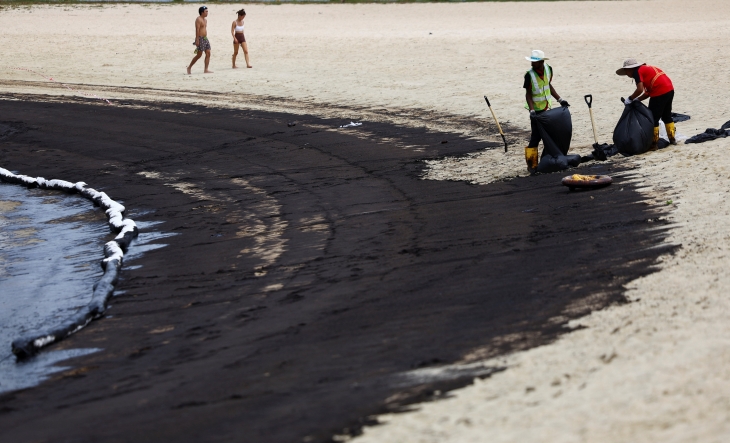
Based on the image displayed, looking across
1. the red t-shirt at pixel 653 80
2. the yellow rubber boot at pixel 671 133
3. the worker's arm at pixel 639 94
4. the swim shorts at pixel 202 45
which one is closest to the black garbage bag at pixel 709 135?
the yellow rubber boot at pixel 671 133

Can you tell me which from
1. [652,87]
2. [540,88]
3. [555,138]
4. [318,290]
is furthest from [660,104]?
[318,290]

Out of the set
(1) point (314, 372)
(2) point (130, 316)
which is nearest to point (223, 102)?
(2) point (130, 316)

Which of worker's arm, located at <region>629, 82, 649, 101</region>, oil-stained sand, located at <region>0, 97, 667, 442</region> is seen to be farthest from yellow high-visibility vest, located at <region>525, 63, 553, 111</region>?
worker's arm, located at <region>629, 82, 649, 101</region>

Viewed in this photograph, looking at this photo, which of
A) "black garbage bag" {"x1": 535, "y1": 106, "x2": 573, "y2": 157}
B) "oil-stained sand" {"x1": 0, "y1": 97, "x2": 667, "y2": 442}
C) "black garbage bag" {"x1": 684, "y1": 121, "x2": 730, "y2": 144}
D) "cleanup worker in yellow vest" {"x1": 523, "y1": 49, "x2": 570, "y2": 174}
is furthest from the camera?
"black garbage bag" {"x1": 684, "y1": 121, "x2": 730, "y2": 144}

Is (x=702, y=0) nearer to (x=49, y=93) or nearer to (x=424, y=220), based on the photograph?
(x=49, y=93)

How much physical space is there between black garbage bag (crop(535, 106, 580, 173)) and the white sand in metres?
0.65

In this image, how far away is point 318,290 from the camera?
8.08 m

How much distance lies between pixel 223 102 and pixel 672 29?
50.5 feet

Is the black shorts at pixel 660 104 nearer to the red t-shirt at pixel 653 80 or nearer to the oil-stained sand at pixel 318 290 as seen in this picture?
the red t-shirt at pixel 653 80

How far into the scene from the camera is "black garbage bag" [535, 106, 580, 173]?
11953 millimetres

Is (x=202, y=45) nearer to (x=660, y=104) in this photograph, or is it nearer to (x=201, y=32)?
(x=201, y=32)

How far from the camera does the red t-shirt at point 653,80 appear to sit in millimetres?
12195

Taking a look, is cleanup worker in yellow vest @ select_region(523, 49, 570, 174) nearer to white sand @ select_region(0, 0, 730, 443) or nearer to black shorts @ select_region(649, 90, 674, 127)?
white sand @ select_region(0, 0, 730, 443)

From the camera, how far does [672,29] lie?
28766 millimetres
